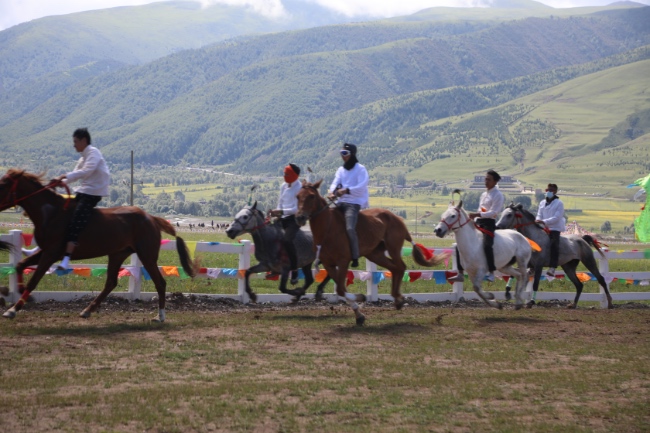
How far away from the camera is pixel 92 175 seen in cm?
1489

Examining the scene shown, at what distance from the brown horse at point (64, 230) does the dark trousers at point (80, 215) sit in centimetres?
9

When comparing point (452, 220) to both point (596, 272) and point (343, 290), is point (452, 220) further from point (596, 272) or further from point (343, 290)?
point (596, 272)

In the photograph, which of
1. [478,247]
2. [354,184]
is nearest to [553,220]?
[478,247]

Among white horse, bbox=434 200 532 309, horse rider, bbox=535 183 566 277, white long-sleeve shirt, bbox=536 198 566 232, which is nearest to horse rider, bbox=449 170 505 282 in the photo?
white horse, bbox=434 200 532 309

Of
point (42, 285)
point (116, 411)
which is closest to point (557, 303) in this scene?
point (42, 285)

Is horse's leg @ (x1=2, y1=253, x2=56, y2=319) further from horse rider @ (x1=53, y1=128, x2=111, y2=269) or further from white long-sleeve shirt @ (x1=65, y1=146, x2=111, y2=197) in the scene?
white long-sleeve shirt @ (x1=65, y1=146, x2=111, y2=197)

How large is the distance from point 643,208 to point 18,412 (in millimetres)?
24148

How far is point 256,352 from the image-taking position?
1289 centimetres

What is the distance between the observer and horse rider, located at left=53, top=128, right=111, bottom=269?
14641mm

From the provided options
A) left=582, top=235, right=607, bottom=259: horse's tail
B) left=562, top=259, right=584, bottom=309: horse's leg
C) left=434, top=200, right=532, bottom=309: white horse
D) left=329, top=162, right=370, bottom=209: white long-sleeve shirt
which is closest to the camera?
left=329, top=162, right=370, bottom=209: white long-sleeve shirt

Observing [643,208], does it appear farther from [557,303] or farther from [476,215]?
[476,215]

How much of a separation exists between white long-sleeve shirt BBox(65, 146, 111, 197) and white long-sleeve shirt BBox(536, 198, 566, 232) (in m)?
10.6

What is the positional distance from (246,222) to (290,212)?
33.7 inches

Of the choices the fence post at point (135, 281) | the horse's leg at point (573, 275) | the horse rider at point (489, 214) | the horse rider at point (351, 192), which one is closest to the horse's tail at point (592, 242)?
the horse's leg at point (573, 275)
